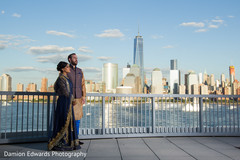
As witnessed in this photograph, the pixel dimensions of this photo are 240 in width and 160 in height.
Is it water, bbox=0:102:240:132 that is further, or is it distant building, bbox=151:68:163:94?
distant building, bbox=151:68:163:94

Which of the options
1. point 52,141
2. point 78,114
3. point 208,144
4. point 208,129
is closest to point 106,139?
point 78,114

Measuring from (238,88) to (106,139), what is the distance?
11583cm

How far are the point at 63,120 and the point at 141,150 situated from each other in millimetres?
1609

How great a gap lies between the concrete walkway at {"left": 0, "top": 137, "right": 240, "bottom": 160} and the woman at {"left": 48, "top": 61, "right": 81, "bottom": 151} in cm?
19

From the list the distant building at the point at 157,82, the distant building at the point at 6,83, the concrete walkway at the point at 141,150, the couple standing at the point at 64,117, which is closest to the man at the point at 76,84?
the couple standing at the point at 64,117

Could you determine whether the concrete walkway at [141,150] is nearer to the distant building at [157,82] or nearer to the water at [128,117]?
the water at [128,117]

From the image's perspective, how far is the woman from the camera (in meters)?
4.43

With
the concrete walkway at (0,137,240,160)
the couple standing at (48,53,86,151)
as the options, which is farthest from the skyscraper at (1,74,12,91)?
the couple standing at (48,53,86,151)

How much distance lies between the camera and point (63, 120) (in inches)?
176

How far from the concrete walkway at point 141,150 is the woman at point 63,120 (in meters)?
0.19

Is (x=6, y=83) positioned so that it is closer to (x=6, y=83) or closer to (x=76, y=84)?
(x=6, y=83)

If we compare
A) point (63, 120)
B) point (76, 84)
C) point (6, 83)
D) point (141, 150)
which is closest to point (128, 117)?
point (141, 150)

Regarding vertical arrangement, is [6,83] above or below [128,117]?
above

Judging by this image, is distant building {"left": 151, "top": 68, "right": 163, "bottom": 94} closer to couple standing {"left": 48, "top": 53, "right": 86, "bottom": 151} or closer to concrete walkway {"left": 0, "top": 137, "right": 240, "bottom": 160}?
concrete walkway {"left": 0, "top": 137, "right": 240, "bottom": 160}
